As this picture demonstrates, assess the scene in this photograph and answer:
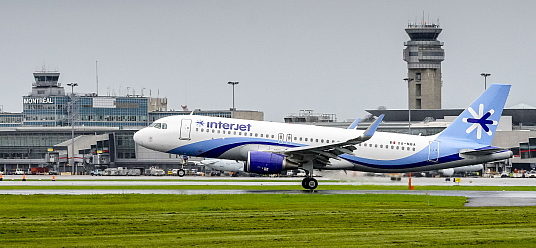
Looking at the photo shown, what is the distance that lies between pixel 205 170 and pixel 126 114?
289 ft

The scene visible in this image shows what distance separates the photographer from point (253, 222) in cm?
2755

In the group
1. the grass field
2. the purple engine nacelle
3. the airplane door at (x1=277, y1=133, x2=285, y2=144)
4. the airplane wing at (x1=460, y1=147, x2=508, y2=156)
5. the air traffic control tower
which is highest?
the air traffic control tower

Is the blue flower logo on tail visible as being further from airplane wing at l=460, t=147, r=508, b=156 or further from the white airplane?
Answer: airplane wing at l=460, t=147, r=508, b=156

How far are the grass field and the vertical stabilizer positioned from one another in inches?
487

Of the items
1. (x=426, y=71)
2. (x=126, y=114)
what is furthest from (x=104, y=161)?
(x=426, y=71)

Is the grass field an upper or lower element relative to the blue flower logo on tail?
lower

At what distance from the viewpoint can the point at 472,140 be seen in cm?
5069

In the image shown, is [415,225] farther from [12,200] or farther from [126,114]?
[126,114]

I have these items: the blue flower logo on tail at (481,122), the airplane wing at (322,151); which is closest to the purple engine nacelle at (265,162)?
the airplane wing at (322,151)

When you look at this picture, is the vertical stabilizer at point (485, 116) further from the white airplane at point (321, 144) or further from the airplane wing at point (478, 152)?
the airplane wing at point (478, 152)

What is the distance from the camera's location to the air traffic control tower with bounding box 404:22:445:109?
197 metres

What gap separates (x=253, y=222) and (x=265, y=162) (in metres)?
17.8

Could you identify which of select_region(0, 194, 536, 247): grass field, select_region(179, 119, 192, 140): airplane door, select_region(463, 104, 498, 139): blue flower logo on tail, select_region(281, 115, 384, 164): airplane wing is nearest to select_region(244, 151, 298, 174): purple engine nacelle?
select_region(281, 115, 384, 164): airplane wing

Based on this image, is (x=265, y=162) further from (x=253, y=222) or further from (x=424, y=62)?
(x=424, y=62)
